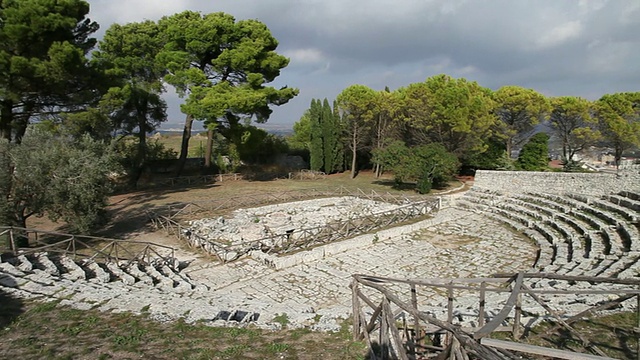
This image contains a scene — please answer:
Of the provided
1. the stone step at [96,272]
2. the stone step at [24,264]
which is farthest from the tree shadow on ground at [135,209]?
the stone step at [24,264]

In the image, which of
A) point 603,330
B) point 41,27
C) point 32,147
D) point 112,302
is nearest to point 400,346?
point 603,330

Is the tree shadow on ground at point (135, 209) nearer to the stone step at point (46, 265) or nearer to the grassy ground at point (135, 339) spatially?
the stone step at point (46, 265)

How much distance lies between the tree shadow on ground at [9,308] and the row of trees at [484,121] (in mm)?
20754

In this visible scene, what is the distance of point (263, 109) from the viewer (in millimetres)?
27203

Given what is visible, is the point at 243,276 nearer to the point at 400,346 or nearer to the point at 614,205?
the point at 400,346

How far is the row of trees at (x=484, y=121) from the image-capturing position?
26.3 m

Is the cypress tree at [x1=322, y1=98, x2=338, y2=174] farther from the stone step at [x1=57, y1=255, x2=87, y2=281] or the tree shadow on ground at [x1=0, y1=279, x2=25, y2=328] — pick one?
the tree shadow on ground at [x1=0, y1=279, x2=25, y2=328]

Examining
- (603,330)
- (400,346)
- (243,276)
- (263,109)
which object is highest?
(263,109)

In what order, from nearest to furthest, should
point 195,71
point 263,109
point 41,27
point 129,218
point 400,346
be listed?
point 400,346 → point 41,27 → point 129,218 → point 195,71 → point 263,109

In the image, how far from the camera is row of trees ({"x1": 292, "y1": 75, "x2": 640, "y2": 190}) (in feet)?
86.2

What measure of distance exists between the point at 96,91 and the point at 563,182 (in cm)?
2452

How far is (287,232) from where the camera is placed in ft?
47.2

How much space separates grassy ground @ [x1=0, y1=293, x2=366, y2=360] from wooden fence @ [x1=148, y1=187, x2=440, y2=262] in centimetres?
599

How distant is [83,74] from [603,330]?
21.5m
